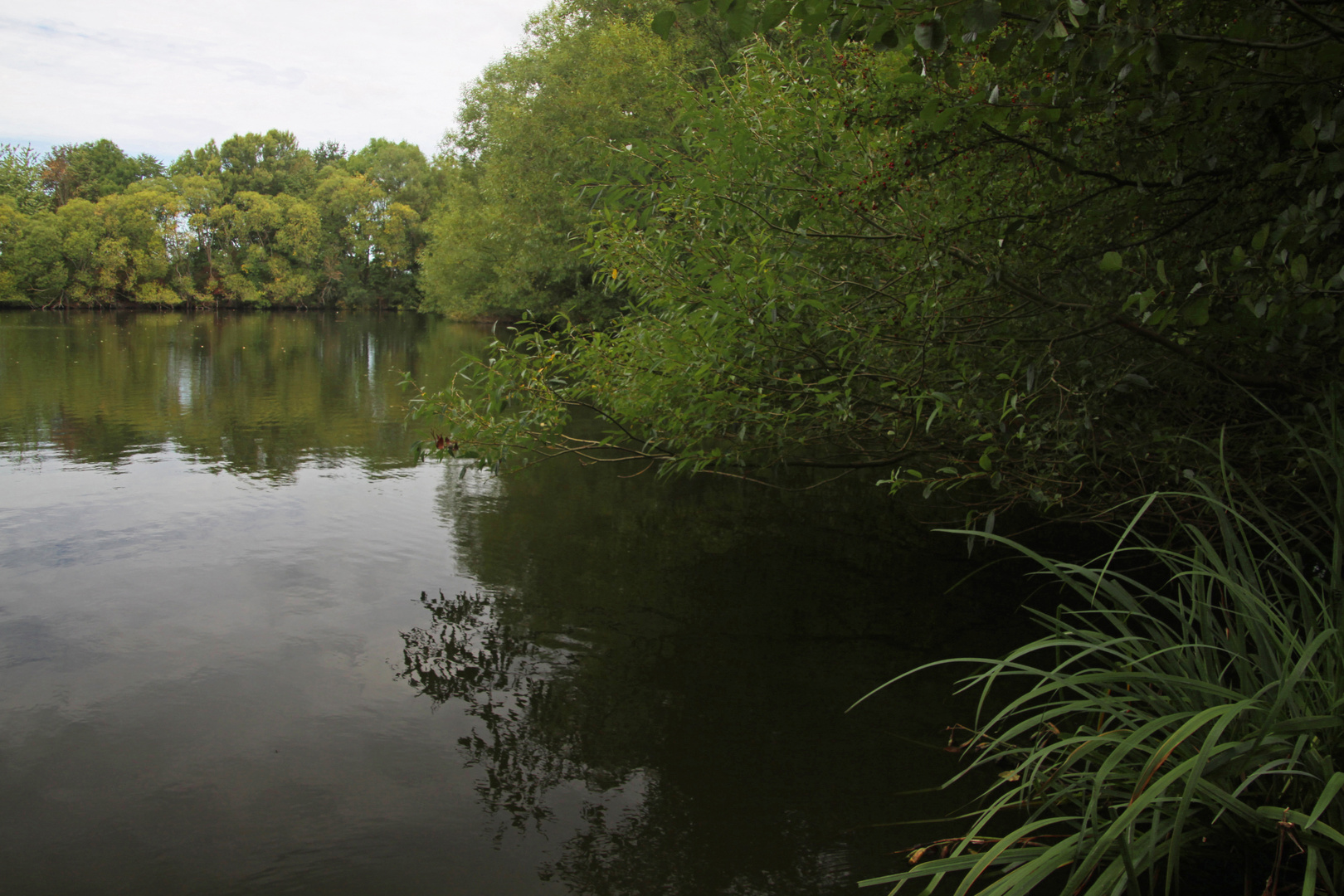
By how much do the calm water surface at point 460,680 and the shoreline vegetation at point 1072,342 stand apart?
1.06 meters

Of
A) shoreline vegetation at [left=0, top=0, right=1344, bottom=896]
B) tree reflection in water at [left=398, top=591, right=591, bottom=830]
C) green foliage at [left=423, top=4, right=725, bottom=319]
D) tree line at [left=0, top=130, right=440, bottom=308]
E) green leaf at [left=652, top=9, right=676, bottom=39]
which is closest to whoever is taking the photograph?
shoreline vegetation at [left=0, top=0, right=1344, bottom=896]

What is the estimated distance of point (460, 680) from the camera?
6.21 metres

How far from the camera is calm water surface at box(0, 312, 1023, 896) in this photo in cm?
440

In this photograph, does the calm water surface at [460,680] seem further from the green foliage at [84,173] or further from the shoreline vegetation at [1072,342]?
the green foliage at [84,173]

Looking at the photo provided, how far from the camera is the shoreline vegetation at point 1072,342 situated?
299 cm

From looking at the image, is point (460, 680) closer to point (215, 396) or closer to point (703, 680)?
point (703, 680)

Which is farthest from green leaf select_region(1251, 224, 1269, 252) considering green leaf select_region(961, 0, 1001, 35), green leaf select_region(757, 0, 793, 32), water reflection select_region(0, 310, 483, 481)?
water reflection select_region(0, 310, 483, 481)

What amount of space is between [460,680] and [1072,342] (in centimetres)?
477

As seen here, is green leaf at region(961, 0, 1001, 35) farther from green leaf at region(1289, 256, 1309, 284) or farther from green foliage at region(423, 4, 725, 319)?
green foliage at region(423, 4, 725, 319)

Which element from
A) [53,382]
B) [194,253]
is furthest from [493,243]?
[194,253]

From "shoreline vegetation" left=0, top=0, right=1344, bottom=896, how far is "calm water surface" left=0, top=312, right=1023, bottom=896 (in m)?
1.06

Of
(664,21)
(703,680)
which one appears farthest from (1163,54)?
(703,680)

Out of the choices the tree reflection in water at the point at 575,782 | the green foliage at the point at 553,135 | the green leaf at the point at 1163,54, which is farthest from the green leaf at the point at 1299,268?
the green foliage at the point at 553,135

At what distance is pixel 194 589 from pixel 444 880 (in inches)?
186
